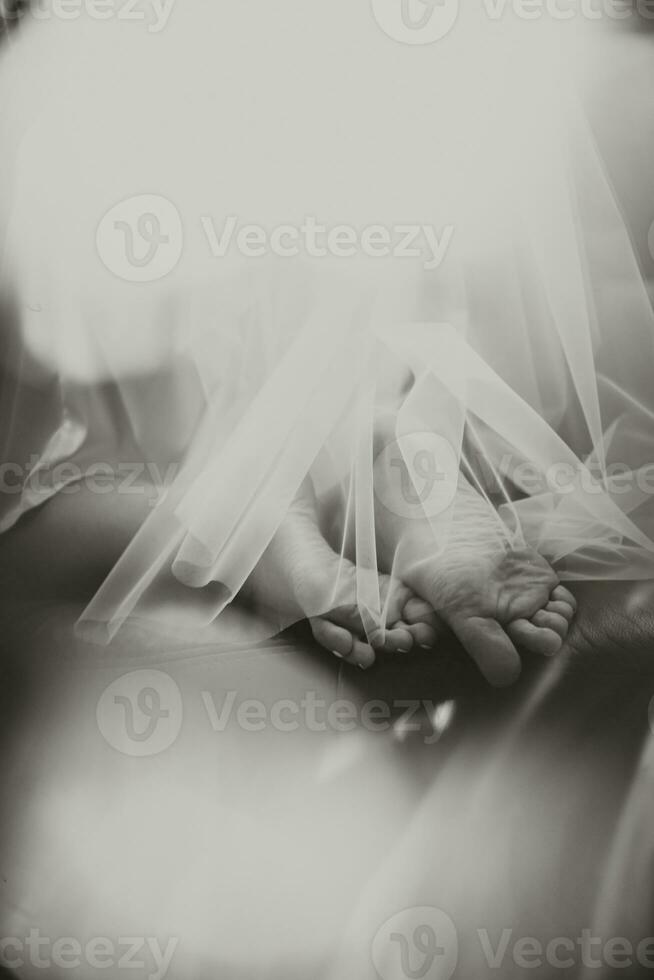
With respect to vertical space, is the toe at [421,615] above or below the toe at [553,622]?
below

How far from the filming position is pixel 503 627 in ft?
2.62

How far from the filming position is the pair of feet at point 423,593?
793 mm

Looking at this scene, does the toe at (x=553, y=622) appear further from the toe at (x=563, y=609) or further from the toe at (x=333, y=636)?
the toe at (x=333, y=636)

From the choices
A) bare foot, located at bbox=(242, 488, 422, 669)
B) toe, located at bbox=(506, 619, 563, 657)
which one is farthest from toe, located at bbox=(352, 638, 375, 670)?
toe, located at bbox=(506, 619, 563, 657)

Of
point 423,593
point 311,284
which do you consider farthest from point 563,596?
point 311,284

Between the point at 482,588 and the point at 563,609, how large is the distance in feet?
0.25

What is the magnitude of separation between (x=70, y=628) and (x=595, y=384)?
0.56 m

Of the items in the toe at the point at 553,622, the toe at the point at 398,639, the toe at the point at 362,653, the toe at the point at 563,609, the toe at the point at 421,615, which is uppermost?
the toe at the point at 563,609

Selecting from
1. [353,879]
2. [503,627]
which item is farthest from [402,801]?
[503,627]

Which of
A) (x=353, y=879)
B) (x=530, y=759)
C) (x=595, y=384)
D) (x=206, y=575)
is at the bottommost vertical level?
(x=353, y=879)

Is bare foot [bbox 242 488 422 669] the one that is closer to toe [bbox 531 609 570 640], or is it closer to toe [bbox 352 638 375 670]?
toe [bbox 352 638 375 670]

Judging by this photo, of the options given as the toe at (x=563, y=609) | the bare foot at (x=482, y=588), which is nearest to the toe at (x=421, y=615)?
the bare foot at (x=482, y=588)

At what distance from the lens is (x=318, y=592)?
0.80 meters

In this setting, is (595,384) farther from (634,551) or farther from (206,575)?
(206,575)
